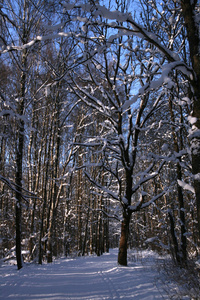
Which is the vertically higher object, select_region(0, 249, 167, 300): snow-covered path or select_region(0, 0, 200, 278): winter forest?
select_region(0, 0, 200, 278): winter forest

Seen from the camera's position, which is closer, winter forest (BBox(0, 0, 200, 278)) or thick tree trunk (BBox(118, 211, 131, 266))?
winter forest (BBox(0, 0, 200, 278))

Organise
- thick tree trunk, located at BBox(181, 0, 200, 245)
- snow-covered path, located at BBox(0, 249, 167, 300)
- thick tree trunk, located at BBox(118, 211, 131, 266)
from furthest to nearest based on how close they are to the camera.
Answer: thick tree trunk, located at BBox(118, 211, 131, 266), snow-covered path, located at BBox(0, 249, 167, 300), thick tree trunk, located at BBox(181, 0, 200, 245)

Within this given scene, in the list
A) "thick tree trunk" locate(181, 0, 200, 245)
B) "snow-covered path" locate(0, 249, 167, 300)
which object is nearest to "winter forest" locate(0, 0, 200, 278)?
"thick tree trunk" locate(181, 0, 200, 245)

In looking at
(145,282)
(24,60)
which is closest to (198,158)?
(145,282)

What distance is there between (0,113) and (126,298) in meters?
4.19

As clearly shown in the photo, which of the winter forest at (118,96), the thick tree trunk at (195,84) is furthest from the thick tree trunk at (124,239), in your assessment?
the thick tree trunk at (195,84)

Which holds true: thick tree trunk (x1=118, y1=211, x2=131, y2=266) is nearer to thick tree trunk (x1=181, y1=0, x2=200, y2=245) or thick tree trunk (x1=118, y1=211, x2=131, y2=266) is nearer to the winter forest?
the winter forest

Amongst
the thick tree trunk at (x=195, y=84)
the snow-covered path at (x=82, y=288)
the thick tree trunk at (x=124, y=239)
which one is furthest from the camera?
the thick tree trunk at (x=124, y=239)

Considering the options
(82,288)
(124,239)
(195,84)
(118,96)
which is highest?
(118,96)

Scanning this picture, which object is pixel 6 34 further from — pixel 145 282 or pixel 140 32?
pixel 145 282

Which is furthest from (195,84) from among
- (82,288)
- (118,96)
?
(118,96)

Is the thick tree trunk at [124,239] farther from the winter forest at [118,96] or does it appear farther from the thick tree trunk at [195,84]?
the thick tree trunk at [195,84]

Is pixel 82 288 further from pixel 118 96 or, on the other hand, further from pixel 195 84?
pixel 118 96

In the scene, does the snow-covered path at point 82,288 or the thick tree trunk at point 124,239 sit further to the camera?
the thick tree trunk at point 124,239
